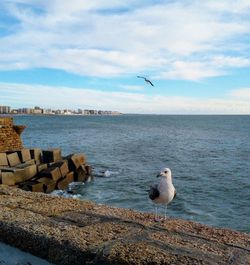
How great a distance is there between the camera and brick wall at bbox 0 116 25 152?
22438 millimetres

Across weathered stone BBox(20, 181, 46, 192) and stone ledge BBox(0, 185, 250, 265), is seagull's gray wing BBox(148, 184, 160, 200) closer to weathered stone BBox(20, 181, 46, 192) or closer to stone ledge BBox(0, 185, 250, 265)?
stone ledge BBox(0, 185, 250, 265)

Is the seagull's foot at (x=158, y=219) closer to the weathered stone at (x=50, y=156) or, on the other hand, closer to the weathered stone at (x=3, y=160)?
the weathered stone at (x=3, y=160)

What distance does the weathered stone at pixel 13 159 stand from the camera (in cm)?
2080

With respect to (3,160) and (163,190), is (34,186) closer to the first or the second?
(3,160)

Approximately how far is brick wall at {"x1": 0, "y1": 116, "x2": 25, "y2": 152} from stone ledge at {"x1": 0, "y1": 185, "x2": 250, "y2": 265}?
672 inches

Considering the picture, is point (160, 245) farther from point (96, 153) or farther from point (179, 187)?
point (96, 153)

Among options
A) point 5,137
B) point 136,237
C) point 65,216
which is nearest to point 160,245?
point 136,237

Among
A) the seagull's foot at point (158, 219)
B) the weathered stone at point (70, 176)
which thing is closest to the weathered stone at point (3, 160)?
the weathered stone at point (70, 176)

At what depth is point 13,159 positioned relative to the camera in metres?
21.1

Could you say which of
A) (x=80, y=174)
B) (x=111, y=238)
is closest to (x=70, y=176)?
(x=80, y=174)

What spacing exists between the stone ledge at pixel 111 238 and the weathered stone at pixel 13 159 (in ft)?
50.1

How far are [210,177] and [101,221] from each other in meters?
20.7

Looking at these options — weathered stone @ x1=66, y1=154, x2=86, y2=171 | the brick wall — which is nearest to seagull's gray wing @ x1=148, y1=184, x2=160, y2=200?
the brick wall

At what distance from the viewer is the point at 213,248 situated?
436 centimetres
